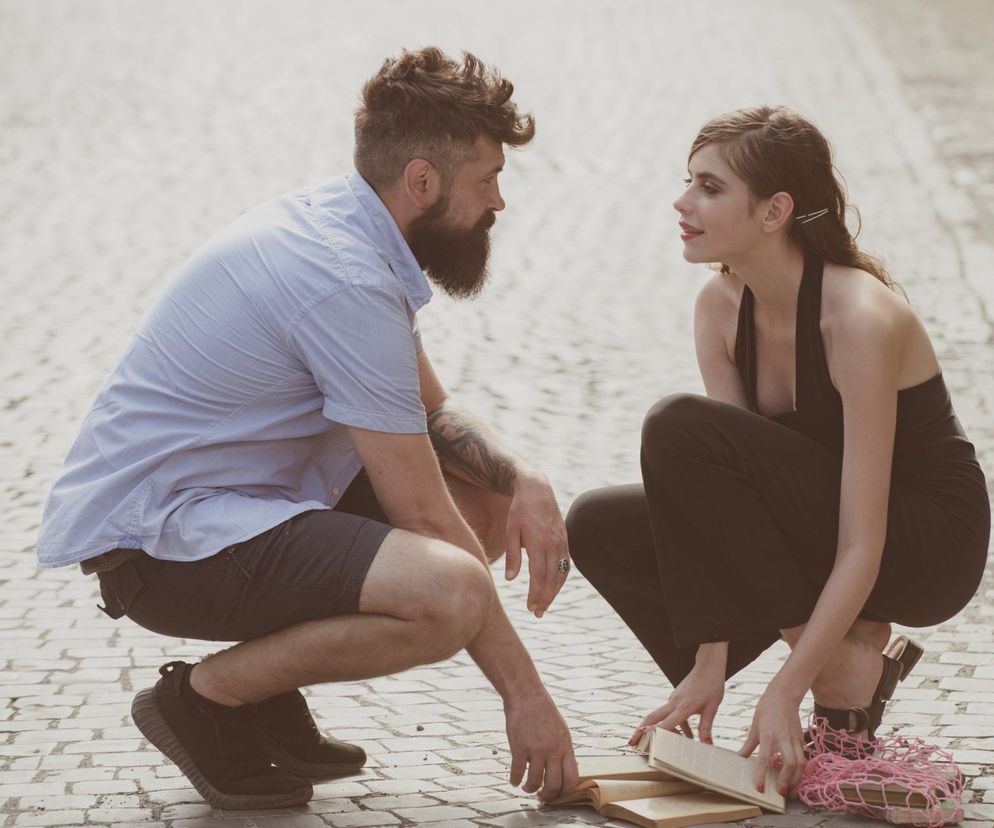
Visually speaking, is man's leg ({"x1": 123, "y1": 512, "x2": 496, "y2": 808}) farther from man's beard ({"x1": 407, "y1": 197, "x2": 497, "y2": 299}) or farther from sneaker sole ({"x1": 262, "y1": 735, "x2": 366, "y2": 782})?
man's beard ({"x1": 407, "y1": 197, "x2": 497, "y2": 299})

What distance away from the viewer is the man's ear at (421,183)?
3801 millimetres

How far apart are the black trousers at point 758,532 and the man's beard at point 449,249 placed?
528mm

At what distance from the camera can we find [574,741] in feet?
13.8

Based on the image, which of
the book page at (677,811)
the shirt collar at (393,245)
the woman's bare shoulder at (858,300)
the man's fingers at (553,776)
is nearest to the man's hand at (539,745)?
the man's fingers at (553,776)

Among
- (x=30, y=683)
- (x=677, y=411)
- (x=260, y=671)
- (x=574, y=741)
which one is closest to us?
(x=260, y=671)

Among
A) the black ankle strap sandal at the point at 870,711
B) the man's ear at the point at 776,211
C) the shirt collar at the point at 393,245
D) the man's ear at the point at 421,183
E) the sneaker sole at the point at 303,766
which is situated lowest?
the sneaker sole at the point at 303,766

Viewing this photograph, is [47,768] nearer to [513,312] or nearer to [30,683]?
[30,683]

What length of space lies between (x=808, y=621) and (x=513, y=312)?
5974 millimetres

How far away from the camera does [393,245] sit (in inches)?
A: 148

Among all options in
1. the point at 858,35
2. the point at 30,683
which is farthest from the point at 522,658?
the point at 858,35

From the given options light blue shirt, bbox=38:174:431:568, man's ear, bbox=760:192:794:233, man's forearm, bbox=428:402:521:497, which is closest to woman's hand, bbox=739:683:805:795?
man's forearm, bbox=428:402:521:497

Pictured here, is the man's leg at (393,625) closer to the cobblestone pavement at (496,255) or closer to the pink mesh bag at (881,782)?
the cobblestone pavement at (496,255)

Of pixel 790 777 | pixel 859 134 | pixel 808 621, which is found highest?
pixel 859 134

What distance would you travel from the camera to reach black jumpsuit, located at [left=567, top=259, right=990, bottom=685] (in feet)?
12.6
